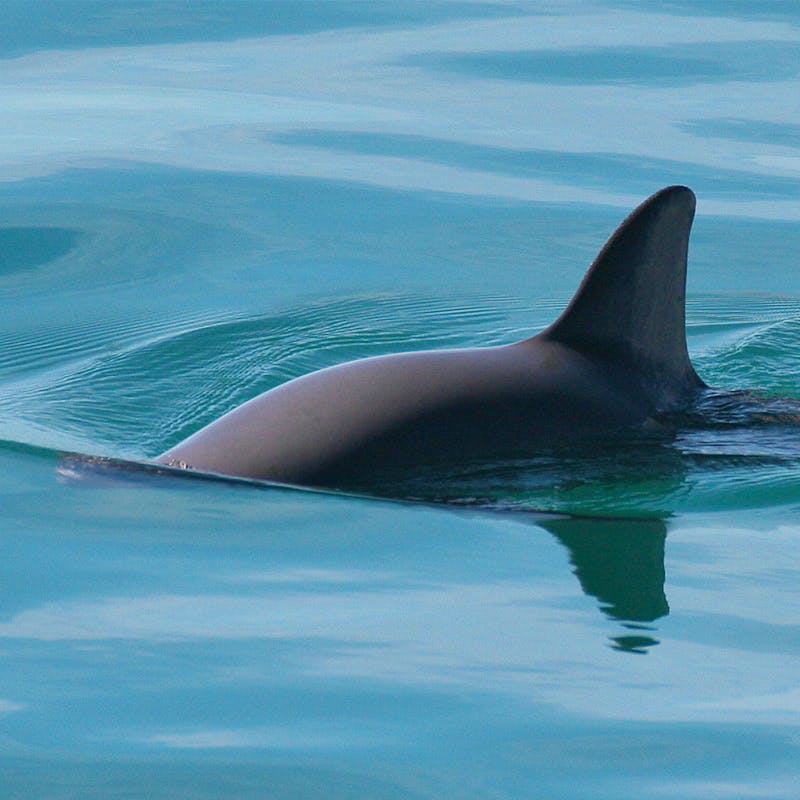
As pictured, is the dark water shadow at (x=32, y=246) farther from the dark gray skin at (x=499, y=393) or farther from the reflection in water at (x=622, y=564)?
the reflection in water at (x=622, y=564)

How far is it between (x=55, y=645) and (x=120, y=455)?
7.52 ft

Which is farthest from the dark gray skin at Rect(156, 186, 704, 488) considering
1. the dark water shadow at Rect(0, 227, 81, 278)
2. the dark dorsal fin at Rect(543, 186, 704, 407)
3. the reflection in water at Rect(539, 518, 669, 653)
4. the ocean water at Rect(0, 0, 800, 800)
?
the dark water shadow at Rect(0, 227, 81, 278)

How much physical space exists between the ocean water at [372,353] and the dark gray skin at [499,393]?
0.42ft

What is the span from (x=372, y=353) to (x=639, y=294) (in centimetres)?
253

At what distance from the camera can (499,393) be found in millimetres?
6074

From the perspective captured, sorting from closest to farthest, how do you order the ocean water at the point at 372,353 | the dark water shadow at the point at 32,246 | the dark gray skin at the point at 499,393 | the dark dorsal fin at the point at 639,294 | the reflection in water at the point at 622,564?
the ocean water at the point at 372,353
the reflection in water at the point at 622,564
the dark gray skin at the point at 499,393
the dark dorsal fin at the point at 639,294
the dark water shadow at the point at 32,246

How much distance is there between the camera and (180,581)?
5.05 meters

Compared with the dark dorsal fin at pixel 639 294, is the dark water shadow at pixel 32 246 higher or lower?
higher

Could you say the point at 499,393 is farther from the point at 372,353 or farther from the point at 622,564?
the point at 372,353

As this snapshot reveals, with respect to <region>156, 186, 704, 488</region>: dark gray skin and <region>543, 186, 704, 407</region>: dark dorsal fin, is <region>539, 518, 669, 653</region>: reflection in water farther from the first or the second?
<region>543, 186, 704, 407</region>: dark dorsal fin

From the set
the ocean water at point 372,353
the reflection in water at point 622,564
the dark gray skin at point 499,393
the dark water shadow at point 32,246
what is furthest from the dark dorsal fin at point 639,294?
the dark water shadow at point 32,246

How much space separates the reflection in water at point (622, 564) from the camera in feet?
15.8

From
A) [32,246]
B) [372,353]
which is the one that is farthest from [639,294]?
[32,246]

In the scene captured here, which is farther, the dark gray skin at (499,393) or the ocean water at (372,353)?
the dark gray skin at (499,393)
